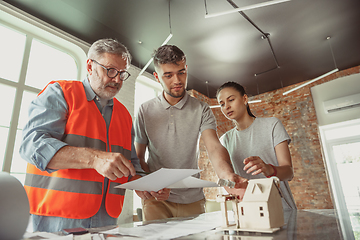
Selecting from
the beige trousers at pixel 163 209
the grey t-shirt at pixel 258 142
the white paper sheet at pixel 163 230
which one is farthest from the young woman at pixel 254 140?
the white paper sheet at pixel 163 230

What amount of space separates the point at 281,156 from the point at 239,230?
115 centimetres

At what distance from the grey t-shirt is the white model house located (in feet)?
3.16

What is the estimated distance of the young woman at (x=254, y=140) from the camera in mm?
1692

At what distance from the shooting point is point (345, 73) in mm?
7066

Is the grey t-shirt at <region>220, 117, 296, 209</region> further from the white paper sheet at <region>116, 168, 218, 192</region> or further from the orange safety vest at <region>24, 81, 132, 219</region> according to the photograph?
the orange safety vest at <region>24, 81, 132, 219</region>

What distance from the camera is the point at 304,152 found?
23.5 feet

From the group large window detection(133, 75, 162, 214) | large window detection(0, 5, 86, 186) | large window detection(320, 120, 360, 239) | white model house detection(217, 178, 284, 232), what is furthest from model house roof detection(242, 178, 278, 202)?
large window detection(320, 120, 360, 239)

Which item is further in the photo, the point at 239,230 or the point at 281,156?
the point at 281,156

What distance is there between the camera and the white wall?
6797 millimetres

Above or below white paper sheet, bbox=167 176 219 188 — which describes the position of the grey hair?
above

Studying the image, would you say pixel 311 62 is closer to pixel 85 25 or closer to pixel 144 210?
pixel 85 25

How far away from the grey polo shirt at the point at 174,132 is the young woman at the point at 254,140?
348 mm

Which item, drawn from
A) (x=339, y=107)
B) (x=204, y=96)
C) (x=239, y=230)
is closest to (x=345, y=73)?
(x=339, y=107)

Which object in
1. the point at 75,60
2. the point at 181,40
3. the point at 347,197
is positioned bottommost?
the point at 347,197
